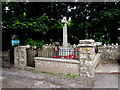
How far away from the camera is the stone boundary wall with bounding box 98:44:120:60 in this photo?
9812 mm

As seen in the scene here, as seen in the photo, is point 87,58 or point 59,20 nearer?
point 87,58

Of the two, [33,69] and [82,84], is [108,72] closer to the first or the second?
[82,84]

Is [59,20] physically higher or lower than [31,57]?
higher

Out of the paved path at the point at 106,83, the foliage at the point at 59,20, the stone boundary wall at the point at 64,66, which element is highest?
the foliage at the point at 59,20

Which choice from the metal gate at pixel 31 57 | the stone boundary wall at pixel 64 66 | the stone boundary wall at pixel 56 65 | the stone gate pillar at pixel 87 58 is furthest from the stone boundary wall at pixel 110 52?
the metal gate at pixel 31 57

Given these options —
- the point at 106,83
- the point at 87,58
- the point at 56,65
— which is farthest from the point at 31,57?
the point at 106,83

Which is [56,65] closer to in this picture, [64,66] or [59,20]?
[64,66]

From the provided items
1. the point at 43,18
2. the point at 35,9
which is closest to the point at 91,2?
the point at 35,9

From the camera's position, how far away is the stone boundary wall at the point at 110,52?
9.81 m

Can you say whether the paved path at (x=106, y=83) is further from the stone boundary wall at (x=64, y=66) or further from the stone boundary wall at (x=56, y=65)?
the stone boundary wall at (x=56, y=65)

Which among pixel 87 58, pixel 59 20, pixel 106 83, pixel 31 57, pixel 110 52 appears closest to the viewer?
pixel 106 83

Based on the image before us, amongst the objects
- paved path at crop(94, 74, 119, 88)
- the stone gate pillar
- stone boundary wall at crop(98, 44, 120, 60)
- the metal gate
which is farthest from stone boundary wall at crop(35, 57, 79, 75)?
stone boundary wall at crop(98, 44, 120, 60)

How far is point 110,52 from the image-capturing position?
1004 centimetres

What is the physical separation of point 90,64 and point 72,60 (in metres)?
0.99
